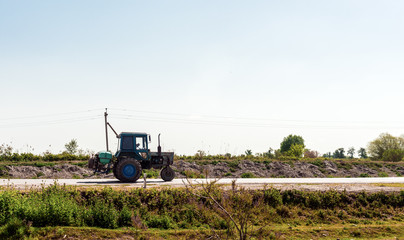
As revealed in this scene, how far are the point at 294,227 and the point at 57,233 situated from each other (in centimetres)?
932

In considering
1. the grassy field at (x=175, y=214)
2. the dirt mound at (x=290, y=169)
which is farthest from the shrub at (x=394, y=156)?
the grassy field at (x=175, y=214)

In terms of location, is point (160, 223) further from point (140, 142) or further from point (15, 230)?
point (140, 142)

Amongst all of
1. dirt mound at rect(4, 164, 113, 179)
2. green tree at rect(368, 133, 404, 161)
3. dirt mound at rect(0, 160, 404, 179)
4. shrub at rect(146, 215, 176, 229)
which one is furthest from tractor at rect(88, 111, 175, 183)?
green tree at rect(368, 133, 404, 161)

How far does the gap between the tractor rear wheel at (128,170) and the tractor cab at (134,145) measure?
93cm

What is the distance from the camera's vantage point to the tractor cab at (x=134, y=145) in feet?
65.6

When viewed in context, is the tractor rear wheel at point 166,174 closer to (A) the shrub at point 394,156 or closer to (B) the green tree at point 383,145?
(A) the shrub at point 394,156

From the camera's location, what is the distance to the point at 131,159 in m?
19.2

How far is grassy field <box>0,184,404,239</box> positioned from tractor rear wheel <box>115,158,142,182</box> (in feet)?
12.0

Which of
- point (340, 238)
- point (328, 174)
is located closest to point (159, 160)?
point (340, 238)

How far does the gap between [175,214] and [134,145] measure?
21.8ft

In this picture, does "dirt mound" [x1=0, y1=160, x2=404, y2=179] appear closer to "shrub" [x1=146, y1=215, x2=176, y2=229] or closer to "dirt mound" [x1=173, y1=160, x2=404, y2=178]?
"dirt mound" [x1=173, y1=160, x2=404, y2=178]

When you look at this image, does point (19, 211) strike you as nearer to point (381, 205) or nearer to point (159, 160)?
point (159, 160)

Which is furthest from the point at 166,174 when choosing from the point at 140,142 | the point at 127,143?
the point at 127,143

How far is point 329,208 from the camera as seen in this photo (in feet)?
54.5
